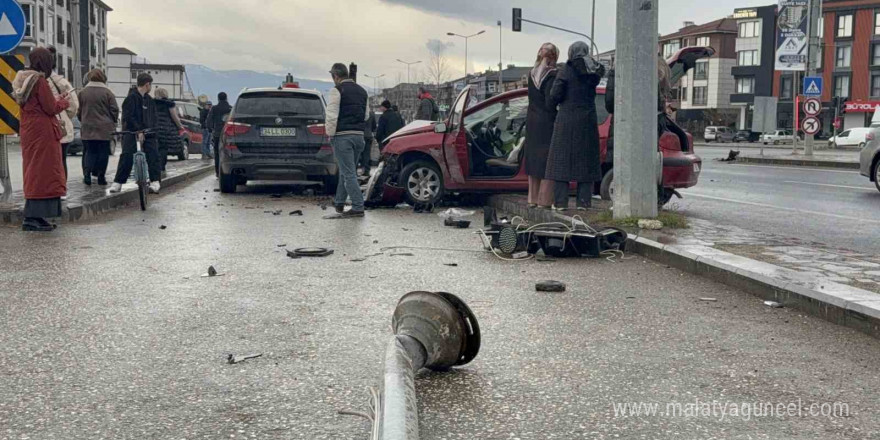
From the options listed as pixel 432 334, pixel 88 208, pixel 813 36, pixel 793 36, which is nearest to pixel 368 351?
pixel 432 334

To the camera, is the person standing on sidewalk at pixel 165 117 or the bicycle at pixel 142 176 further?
the person standing on sidewalk at pixel 165 117

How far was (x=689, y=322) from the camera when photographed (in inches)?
211

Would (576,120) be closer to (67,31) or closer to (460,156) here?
(460,156)

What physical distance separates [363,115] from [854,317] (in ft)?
27.0

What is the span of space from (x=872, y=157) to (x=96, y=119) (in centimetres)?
1367

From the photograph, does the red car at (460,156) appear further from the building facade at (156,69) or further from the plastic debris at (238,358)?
the building facade at (156,69)

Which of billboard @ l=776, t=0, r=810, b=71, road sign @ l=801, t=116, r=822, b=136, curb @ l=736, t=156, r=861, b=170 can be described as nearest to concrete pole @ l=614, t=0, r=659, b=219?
curb @ l=736, t=156, r=861, b=170

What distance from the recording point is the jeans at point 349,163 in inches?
473

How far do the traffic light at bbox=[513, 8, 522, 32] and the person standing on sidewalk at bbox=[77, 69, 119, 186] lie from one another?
34565mm

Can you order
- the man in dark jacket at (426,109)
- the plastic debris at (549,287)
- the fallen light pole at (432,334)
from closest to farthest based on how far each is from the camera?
the fallen light pole at (432,334)
the plastic debris at (549,287)
the man in dark jacket at (426,109)

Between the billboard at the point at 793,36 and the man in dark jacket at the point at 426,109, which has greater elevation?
the billboard at the point at 793,36

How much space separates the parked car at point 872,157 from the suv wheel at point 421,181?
28.1 feet

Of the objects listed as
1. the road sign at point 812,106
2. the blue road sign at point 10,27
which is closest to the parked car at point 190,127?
the blue road sign at point 10,27

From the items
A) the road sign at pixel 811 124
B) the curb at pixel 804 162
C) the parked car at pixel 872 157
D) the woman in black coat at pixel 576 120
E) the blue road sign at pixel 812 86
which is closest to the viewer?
the woman in black coat at pixel 576 120
